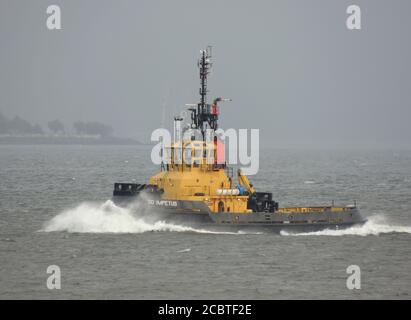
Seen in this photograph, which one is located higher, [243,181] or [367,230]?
[243,181]

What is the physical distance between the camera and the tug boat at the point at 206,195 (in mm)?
50312

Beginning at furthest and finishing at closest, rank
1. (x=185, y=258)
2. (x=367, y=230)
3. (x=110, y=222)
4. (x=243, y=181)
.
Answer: (x=367, y=230), (x=243, y=181), (x=110, y=222), (x=185, y=258)

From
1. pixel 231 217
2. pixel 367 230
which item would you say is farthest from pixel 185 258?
pixel 367 230

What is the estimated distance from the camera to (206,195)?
50.9 m

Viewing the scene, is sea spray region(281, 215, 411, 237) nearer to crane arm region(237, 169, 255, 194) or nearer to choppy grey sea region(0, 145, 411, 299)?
choppy grey sea region(0, 145, 411, 299)

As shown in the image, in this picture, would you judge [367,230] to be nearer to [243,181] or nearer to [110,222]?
[243,181]

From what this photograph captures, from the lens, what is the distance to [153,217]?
168ft

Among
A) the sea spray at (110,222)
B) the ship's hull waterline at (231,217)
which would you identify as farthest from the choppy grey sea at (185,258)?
the ship's hull waterline at (231,217)

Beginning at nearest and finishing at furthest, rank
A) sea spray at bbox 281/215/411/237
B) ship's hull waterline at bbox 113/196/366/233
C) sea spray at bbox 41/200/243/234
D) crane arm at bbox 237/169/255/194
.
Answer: ship's hull waterline at bbox 113/196/366/233
sea spray at bbox 41/200/243/234
sea spray at bbox 281/215/411/237
crane arm at bbox 237/169/255/194

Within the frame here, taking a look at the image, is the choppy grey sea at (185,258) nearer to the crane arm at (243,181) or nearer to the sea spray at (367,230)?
the sea spray at (367,230)

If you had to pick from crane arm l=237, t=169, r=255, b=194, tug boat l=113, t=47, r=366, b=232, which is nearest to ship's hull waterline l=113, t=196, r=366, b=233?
tug boat l=113, t=47, r=366, b=232

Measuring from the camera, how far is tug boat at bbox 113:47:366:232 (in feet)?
165
